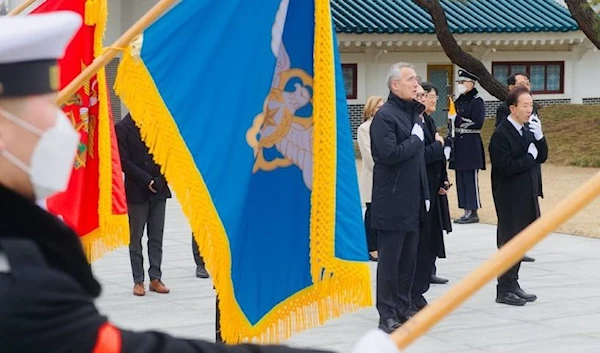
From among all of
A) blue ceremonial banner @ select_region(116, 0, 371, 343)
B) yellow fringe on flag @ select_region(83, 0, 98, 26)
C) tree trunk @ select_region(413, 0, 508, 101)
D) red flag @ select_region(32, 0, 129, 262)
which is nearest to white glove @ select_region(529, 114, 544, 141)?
red flag @ select_region(32, 0, 129, 262)

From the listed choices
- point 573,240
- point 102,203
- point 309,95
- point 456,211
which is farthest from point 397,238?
point 456,211

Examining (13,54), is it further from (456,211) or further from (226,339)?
(456,211)

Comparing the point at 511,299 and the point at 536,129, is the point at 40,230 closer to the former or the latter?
the point at 511,299

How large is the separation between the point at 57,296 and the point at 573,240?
36.1 ft

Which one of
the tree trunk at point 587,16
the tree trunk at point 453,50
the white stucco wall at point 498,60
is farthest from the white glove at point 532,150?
the white stucco wall at point 498,60

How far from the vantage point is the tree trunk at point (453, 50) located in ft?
72.5

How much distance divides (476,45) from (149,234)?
18.4 m

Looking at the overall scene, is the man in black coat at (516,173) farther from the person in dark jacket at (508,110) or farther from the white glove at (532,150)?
the person in dark jacket at (508,110)

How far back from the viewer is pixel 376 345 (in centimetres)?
225

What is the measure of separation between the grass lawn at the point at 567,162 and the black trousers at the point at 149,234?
5.39 metres

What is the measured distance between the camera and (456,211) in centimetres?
1499

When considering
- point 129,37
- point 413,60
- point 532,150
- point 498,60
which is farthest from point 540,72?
point 129,37

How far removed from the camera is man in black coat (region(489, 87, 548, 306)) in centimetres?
888

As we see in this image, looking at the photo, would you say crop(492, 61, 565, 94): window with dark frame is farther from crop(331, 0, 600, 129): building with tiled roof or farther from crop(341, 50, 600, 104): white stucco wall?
crop(341, 50, 600, 104): white stucco wall
